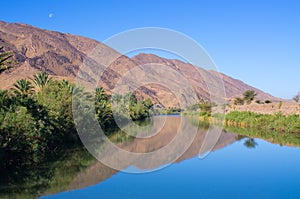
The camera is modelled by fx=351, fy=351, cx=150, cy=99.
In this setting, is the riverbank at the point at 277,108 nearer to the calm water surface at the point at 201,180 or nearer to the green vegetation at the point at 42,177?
the calm water surface at the point at 201,180

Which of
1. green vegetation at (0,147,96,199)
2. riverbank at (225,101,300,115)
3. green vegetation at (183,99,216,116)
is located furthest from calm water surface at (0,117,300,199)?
green vegetation at (183,99,216,116)

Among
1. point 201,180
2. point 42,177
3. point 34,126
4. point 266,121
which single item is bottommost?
point 42,177

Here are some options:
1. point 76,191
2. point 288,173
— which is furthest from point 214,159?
point 76,191

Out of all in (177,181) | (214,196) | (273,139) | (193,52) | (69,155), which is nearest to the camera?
(214,196)

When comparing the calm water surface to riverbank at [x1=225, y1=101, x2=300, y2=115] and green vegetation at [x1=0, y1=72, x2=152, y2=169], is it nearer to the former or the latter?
green vegetation at [x1=0, y1=72, x2=152, y2=169]

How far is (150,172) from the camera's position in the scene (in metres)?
21.7

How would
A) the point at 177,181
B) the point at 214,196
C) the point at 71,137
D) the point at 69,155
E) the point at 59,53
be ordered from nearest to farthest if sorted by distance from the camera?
the point at 214,196, the point at 177,181, the point at 69,155, the point at 71,137, the point at 59,53

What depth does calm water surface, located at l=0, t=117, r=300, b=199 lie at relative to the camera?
649 inches

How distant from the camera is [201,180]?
19.4m

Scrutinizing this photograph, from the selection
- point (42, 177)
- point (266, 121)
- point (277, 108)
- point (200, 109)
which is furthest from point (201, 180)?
point (200, 109)

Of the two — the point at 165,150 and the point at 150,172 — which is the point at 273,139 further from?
the point at 150,172

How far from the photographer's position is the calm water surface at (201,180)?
16.5 m

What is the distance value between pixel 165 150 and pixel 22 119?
1171 centimetres

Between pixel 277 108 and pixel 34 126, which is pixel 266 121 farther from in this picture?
pixel 34 126
